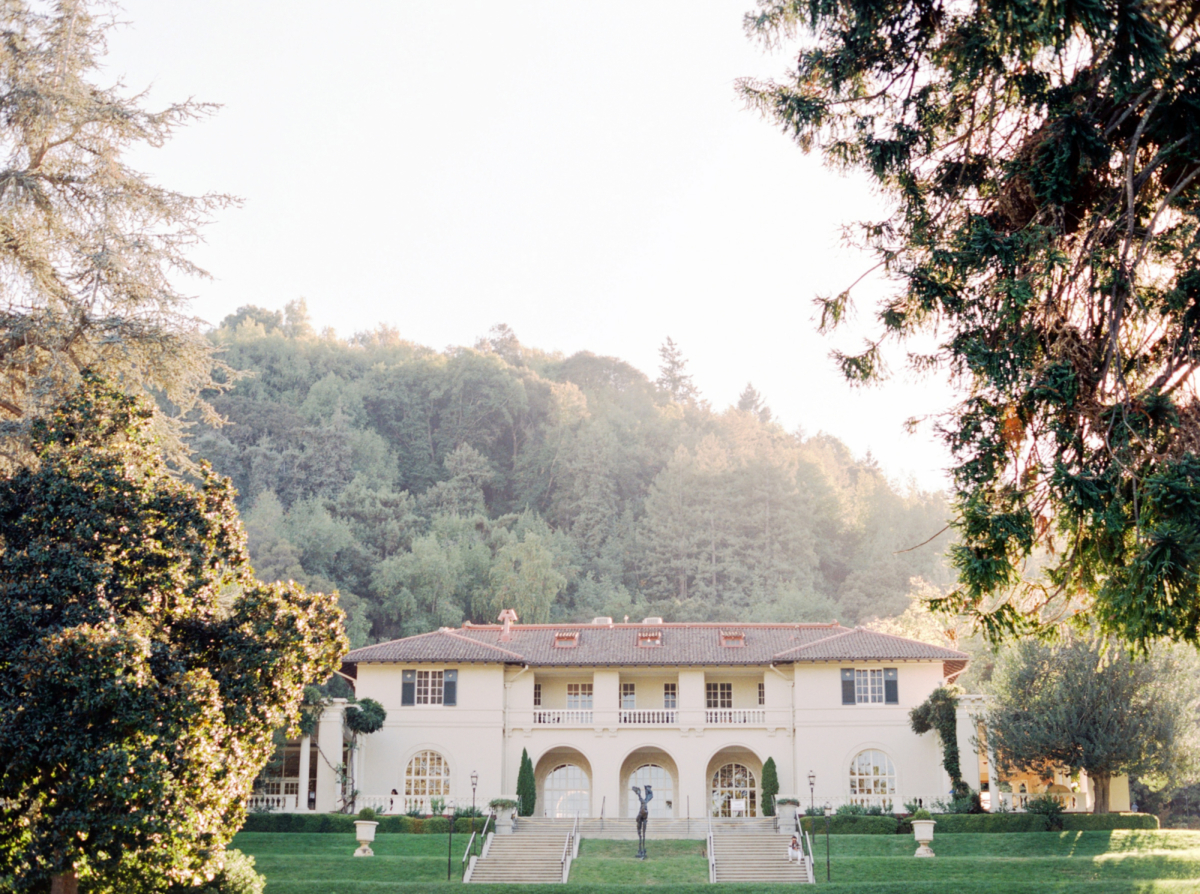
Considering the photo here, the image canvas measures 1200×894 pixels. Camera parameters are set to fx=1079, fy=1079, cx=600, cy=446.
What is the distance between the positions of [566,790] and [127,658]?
27442 mm

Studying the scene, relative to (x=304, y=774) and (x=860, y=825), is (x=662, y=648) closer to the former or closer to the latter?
(x=860, y=825)

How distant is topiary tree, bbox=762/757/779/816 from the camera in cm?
3484

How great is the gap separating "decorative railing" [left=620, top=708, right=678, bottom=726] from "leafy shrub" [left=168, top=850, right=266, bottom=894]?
57.6ft

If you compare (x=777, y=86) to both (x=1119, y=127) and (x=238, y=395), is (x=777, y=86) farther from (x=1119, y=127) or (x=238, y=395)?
(x=238, y=395)

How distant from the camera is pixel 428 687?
3703 centimetres

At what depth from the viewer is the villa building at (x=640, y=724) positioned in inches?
1393

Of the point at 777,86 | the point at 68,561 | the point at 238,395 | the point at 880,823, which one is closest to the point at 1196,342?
the point at 777,86

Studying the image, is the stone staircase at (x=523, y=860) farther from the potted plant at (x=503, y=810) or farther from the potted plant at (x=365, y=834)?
the potted plant at (x=365, y=834)

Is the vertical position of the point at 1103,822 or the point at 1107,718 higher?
the point at 1107,718

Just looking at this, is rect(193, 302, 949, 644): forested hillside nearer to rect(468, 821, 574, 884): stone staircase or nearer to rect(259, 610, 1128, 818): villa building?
rect(259, 610, 1128, 818): villa building

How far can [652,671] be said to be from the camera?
3834cm

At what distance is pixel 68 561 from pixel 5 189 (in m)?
8.07

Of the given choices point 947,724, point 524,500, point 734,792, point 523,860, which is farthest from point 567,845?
point 524,500

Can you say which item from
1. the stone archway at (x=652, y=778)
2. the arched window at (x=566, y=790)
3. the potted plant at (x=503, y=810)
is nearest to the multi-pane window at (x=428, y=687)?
the potted plant at (x=503, y=810)
